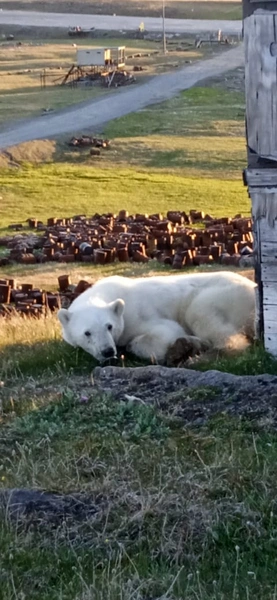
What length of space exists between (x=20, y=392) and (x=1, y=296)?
640cm

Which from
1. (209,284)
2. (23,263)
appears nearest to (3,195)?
(23,263)

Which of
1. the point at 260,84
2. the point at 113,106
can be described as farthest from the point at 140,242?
the point at 113,106

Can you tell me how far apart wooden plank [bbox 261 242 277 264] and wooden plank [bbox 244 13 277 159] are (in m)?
0.71

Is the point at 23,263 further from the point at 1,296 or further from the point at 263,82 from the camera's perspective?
the point at 263,82

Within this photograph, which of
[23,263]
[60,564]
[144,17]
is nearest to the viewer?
[60,564]

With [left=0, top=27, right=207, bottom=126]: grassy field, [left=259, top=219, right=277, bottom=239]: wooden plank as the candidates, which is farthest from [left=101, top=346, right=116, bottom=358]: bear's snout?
[left=0, top=27, right=207, bottom=126]: grassy field

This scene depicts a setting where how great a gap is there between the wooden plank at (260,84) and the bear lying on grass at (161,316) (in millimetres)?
1530

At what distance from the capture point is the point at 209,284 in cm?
925

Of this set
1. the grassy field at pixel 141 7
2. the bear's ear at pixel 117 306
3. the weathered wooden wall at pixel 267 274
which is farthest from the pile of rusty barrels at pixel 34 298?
the grassy field at pixel 141 7

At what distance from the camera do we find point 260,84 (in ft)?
24.8

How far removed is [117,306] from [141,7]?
10877 centimetres

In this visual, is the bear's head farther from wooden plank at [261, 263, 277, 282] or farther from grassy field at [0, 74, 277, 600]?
wooden plank at [261, 263, 277, 282]

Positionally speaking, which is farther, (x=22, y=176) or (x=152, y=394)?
(x=22, y=176)

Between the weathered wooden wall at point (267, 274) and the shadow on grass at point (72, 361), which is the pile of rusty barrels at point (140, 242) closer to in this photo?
the shadow on grass at point (72, 361)
